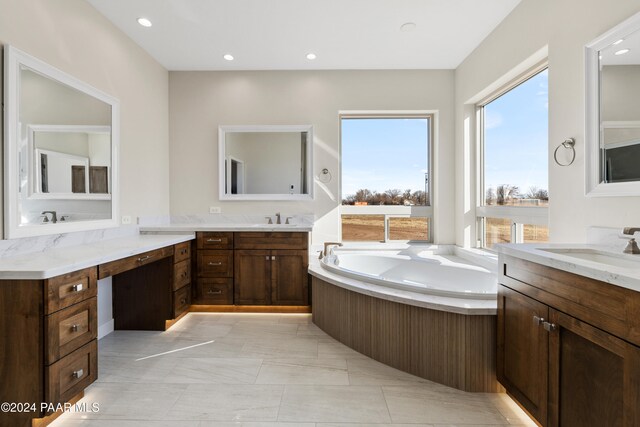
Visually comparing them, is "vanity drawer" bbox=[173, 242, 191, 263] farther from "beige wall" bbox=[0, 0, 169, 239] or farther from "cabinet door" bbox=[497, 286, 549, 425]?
"cabinet door" bbox=[497, 286, 549, 425]

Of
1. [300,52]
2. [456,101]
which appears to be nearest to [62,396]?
[300,52]

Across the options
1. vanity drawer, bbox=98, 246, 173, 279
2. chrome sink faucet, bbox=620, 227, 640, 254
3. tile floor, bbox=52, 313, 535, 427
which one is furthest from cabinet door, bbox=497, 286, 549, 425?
vanity drawer, bbox=98, 246, 173, 279

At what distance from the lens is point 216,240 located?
10.4ft

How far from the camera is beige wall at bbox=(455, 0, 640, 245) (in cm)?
176

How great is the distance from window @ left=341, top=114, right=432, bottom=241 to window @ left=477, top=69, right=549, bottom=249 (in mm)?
675

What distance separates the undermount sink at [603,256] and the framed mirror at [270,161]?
2.55 meters

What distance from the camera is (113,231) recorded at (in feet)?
9.17

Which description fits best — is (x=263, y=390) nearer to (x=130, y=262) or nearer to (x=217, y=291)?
(x=130, y=262)

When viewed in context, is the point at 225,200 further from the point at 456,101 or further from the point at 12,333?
the point at 456,101

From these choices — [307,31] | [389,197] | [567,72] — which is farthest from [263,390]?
[307,31]

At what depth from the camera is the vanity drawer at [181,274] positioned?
284 cm

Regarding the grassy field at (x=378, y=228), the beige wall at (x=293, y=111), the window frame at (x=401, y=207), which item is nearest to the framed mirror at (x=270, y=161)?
the beige wall at (x=293, y=111)

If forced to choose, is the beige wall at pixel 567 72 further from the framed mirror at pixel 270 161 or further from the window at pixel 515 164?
the framed mirror at pixel 270 161

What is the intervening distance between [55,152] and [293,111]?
91.7 inches
